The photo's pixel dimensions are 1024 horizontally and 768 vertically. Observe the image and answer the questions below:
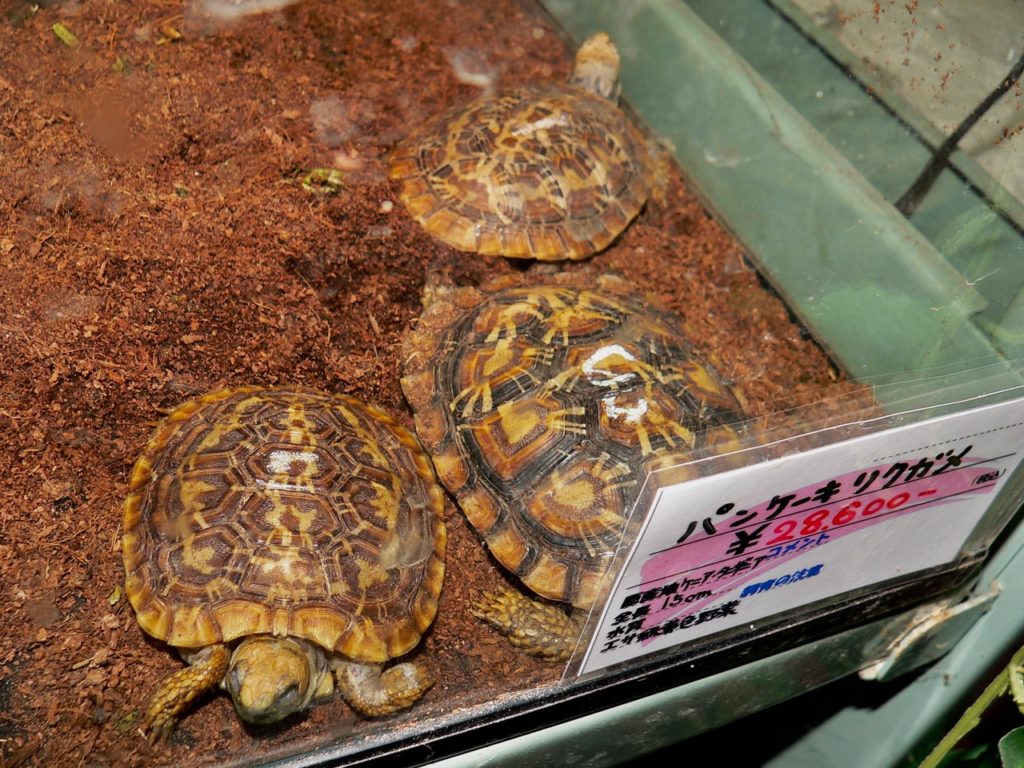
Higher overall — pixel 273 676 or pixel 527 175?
pixel 527 175

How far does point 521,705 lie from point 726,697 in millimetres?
442

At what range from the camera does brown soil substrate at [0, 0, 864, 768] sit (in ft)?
4.60

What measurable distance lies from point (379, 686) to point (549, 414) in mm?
697

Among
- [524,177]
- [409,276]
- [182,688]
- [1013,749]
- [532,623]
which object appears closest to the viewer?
[1013,749]

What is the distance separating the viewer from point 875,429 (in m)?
1.13

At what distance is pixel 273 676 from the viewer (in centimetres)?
143

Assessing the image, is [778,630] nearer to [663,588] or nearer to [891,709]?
Result: [663,588]

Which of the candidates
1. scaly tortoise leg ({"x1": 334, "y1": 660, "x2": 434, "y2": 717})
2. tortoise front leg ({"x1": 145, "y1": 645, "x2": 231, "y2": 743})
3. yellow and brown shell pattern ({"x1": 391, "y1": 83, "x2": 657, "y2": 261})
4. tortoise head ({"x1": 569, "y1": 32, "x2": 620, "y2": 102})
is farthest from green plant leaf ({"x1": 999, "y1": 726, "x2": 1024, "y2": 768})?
tortoise head ({"x1": 569, "y1": 32, "x2": 620, "y2": 102})

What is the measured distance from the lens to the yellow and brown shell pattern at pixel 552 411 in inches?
68.8

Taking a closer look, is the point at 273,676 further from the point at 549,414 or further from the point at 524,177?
the point at 524,177

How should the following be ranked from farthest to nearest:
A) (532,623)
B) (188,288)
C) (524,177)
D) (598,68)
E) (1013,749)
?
(598,68)
(524,177)
(188,288)
(532,623)
(1013,749)

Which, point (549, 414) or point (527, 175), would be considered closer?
point (549, 414)

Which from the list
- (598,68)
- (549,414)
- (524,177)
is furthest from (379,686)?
(598,68)

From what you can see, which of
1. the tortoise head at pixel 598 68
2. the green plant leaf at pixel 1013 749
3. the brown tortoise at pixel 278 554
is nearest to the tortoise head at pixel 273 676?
the brown tortoise at pixel 278 554
